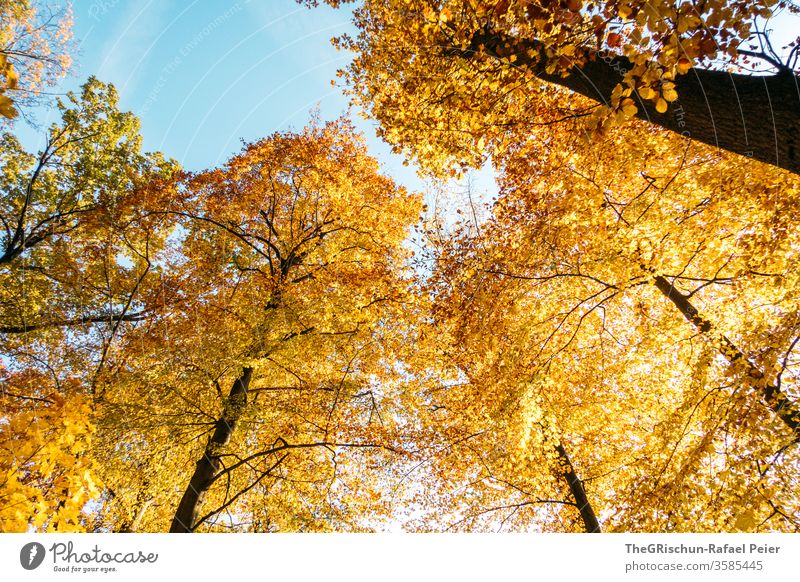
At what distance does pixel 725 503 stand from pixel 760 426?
0.95 metres

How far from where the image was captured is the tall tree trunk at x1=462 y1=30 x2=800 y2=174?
2701 millimetres

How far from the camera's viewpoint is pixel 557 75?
4.00 metres

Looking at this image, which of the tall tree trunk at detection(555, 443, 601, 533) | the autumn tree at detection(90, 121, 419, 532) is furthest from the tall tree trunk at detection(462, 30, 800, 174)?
the tall tree trunk at detection(555, 443, 601, 533)

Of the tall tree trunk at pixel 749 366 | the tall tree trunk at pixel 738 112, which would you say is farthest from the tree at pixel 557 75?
the tall tree trunk at pixel 749 366

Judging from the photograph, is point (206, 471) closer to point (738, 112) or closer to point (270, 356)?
point (270, 356)

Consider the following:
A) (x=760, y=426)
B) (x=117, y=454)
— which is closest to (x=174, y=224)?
(x=117, y=454)

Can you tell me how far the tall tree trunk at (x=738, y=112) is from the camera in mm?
2701

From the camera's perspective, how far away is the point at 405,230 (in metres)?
12.3

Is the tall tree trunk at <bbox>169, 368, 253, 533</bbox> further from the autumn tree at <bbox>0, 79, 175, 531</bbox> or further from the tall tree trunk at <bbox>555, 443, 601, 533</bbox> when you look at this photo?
the tall tree trunk at <bbox>555, 443, 601, 533</bbox>

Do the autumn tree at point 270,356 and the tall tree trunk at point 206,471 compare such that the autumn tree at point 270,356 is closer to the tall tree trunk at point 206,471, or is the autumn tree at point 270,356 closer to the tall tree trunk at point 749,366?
the tall tree trunk at point 206,471
